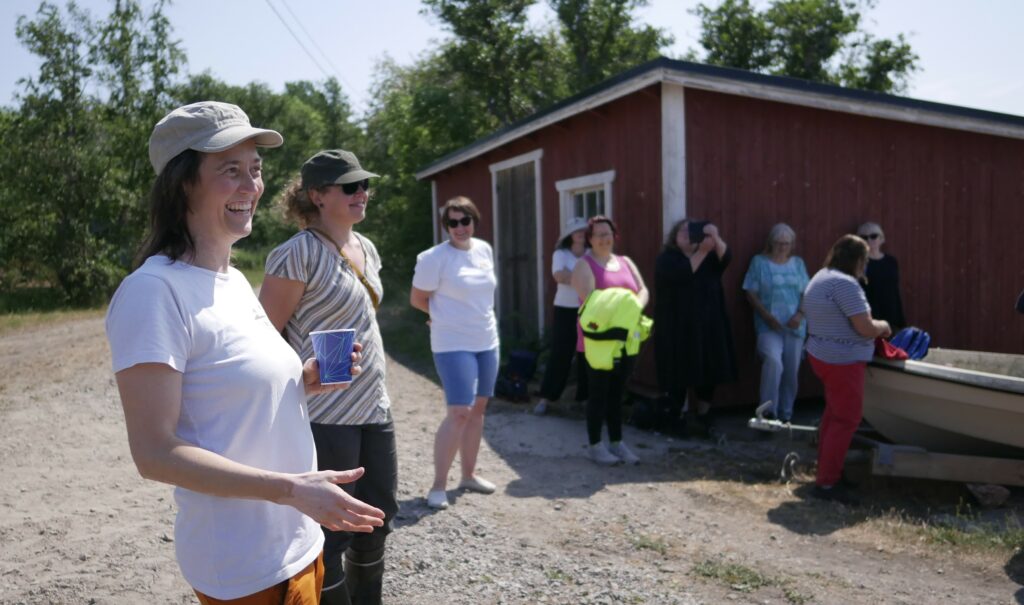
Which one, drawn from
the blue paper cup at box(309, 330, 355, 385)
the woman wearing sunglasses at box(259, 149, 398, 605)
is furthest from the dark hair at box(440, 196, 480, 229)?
the blue paper cup at box(309, 330, 355, 385)

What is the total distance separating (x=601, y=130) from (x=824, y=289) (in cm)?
429

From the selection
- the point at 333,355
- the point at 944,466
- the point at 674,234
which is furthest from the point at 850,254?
the point at 333,355

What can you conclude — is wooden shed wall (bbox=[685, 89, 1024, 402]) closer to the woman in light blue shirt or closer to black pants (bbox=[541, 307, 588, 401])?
the woman in light blue shirt

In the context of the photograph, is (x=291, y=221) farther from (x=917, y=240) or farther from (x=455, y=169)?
(x=455, y=169)

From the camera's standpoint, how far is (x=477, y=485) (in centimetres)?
570

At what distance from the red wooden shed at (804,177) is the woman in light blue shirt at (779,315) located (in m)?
0.41

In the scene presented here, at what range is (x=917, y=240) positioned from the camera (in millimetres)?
9203

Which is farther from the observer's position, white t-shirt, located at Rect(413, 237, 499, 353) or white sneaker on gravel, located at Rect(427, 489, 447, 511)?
white sneaker on gravel, located at Rect(427, 489, 447, 511)

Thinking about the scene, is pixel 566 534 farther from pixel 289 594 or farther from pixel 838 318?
pixel 289 594

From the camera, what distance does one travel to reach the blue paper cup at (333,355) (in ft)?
7.77

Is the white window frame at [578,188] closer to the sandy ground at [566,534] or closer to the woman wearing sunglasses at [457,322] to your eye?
the sandy ground at [566,534]

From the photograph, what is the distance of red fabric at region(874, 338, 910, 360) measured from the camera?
6039mm

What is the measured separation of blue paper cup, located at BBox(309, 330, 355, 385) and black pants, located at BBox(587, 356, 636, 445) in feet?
13.4

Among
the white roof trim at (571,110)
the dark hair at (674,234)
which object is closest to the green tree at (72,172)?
the white roof trim at (571,110)
